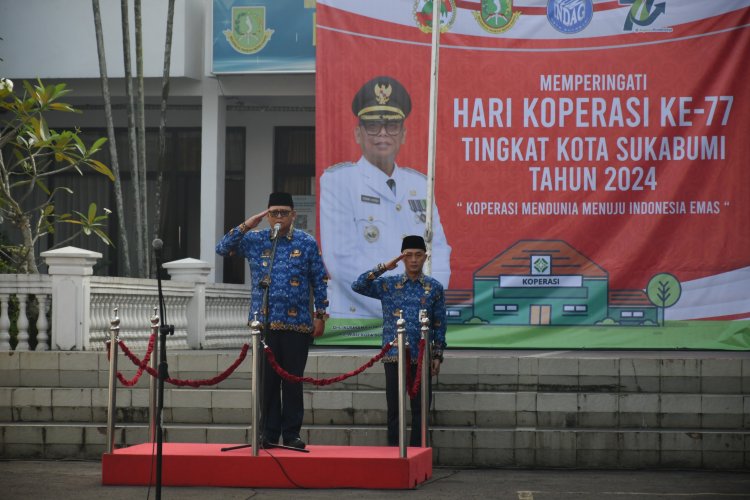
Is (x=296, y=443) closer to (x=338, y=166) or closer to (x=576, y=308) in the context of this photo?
(x=576, y=308)

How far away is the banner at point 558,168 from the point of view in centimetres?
1484

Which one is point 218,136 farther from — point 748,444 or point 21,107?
point 748,444

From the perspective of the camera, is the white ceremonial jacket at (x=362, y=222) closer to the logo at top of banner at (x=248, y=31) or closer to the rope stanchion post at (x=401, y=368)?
the logo at top of banner at (x=248, y=31)

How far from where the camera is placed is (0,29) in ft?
63.3

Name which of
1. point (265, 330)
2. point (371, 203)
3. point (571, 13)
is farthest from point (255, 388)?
point (571, 13)

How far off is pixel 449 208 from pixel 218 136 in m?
5.17

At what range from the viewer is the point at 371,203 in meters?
15.4

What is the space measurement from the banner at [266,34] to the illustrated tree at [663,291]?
5.66 meters

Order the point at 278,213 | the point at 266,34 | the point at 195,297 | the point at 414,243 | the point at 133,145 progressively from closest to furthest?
the point at 278,213
the point at 414,243
the point at 195,297
the point at 133,145
the point at 266,34

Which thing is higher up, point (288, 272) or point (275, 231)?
point (275, 231)

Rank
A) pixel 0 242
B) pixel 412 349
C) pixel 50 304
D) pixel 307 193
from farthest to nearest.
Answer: pixel 307 193 < pixel 0 242 < pixel 50 304 < pixel 412 349

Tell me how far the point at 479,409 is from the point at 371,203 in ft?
13.9

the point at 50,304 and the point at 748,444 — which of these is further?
the point at 50,304

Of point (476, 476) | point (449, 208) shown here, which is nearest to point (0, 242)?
point (449, 208)
